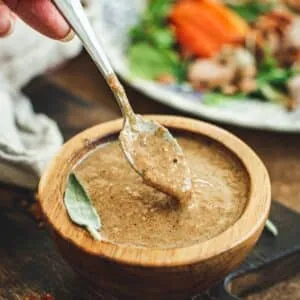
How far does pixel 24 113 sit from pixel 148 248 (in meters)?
0.64

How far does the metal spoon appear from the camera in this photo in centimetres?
112

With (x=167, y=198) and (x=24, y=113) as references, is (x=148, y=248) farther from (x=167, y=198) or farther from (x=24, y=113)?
(x=24, y=113)

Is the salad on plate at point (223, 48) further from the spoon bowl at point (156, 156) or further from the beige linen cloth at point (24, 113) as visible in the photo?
the spoon bowl at point (156, 156)

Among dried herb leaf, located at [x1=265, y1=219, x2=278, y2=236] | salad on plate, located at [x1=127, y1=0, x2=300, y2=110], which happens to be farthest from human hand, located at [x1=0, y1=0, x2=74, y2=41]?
salad on plate, located at [x1=127, y1=0, x2=300, y2=110]

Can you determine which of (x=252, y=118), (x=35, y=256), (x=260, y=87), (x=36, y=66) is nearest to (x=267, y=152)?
(x=252, y=118)

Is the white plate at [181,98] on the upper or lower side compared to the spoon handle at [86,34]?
lower

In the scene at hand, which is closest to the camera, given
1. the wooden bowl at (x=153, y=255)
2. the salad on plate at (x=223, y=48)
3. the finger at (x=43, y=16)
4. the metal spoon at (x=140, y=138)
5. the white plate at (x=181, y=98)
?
the wooden bowl at (x=153, y=255)

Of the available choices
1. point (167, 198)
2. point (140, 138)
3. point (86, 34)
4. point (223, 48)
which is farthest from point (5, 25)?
point (223, 48)

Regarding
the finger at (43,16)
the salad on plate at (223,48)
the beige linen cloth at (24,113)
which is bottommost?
the salad on plate at (223,48)

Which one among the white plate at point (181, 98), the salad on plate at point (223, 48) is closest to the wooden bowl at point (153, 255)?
the white plate at point (181, 98)

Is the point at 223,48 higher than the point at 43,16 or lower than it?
lower

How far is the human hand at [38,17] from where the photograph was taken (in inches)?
51.1

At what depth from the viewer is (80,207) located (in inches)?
42.5

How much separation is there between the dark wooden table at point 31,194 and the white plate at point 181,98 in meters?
0.05
